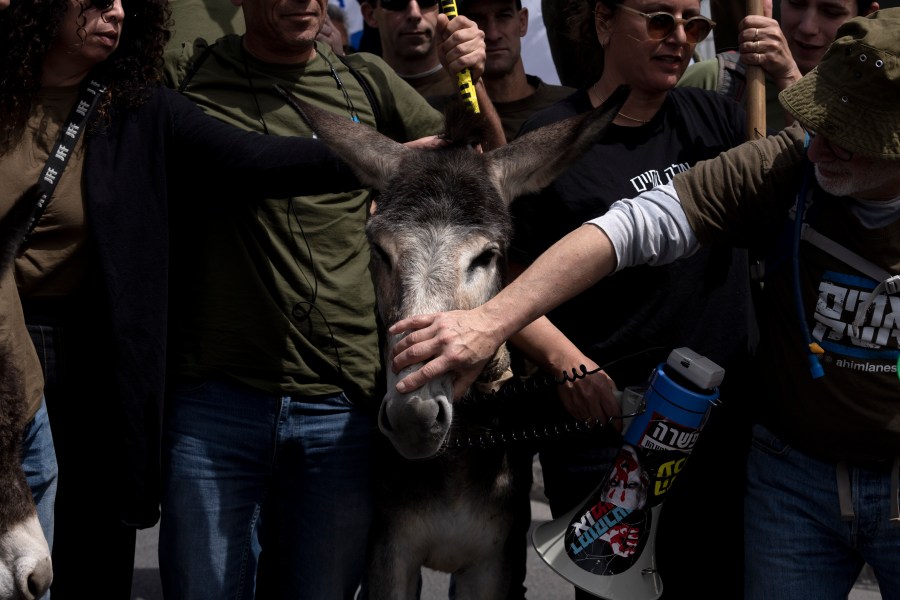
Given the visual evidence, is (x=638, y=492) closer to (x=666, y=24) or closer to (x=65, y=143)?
(x=666, y=24)

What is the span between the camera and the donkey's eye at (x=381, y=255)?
11.1 feet

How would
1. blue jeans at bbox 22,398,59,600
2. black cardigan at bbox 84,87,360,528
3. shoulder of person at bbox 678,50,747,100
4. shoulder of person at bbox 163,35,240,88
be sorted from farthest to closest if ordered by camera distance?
shoulder of person at bbox 678,50,747,100
shoulder of person at bbox 163,35,240,88
black cardigan at bbox 84,87,360,528
blue jeans at bbox 22,398,59,600

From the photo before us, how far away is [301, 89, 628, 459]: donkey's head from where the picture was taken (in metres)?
3.06

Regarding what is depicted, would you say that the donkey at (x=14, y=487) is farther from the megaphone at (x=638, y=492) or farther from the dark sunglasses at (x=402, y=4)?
the dark sunglasses at (x=402, y=4)

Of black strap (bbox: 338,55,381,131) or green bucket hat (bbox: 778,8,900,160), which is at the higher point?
green bucket hat (bbox: 778,8,900,160)

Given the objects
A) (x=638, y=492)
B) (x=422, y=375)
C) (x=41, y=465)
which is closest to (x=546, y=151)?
(x=422, y=375)

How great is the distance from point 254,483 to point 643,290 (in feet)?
5.19

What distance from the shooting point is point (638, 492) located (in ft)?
10.9

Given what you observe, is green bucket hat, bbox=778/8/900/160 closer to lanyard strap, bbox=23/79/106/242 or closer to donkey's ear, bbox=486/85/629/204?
donkey's ear, bbox=486/85/629/204

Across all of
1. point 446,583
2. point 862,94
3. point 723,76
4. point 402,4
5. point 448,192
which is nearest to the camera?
point 862,94

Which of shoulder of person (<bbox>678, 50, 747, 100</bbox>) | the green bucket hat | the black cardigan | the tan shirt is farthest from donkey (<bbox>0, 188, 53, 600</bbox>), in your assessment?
shoulder of person (<bbox>678, 50, 747, 100</bbox>)

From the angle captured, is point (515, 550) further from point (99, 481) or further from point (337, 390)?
point (99, 481)

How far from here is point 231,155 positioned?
3.61m

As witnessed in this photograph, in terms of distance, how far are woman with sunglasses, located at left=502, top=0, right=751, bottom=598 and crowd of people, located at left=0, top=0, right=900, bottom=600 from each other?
1 cm
